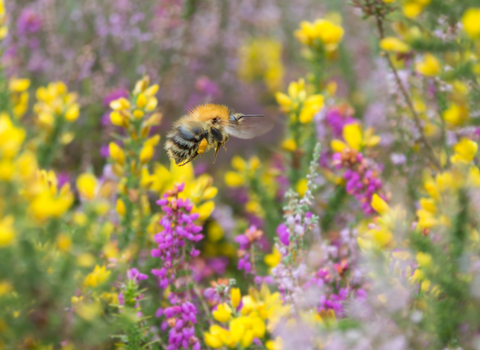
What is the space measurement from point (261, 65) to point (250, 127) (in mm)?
1682

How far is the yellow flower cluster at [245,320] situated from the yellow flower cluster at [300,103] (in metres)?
0.64

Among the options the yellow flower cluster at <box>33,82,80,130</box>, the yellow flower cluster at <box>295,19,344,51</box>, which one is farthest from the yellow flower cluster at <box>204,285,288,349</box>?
the yellow flower cluster at <box>295,19,344,51</box>

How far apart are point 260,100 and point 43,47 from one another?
1.35 meters

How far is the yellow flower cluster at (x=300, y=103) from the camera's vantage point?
4.28ft

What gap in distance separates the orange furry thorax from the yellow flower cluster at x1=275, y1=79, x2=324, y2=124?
0.19 m

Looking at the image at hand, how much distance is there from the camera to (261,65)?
2.72m

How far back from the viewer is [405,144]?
1.47 m

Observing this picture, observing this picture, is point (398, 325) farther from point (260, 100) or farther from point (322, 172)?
point (260, 100)

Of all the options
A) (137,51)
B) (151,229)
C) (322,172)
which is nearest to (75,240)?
(151,229)

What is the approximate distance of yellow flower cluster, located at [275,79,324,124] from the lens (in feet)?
4.28

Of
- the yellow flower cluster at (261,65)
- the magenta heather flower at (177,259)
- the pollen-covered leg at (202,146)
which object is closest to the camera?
→ the magenta heather flower at (177,259)

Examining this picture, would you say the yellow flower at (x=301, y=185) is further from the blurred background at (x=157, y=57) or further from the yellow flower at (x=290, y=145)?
the blurred background at (x=157, y=57)

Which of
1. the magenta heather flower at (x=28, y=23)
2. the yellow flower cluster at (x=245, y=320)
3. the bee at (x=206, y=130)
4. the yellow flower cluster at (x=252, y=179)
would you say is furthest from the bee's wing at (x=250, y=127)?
the magenta heather flower at (x=28, y=23)

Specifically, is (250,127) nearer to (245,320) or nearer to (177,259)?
(177,259)
